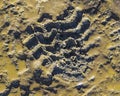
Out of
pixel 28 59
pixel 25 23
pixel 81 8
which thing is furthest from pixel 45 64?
pixel 81 8

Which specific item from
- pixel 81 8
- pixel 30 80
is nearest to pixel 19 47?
pixel 30 80

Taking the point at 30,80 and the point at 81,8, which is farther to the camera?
the point at 81,8

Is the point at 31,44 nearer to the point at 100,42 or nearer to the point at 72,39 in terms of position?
the point at 72,39

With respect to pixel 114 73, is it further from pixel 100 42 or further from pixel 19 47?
pixel 19 47

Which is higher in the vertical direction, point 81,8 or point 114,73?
point 81,8

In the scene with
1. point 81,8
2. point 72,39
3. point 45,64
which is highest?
point 81,8

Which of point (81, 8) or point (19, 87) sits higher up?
point (81, 8)
